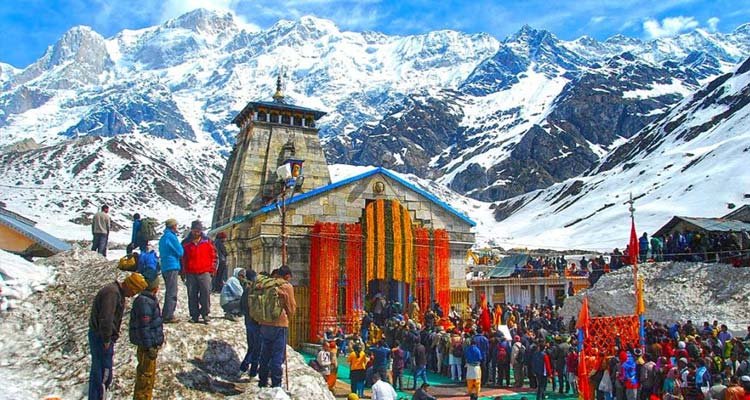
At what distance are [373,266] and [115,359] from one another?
14044 millimetres

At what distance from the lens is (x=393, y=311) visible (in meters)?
23.0

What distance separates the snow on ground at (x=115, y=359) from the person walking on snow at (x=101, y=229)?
3.55m

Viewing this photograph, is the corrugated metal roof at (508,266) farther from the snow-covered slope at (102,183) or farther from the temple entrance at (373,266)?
the snow-covered slope at (102,183)

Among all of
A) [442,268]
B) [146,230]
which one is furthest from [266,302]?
[442,268]

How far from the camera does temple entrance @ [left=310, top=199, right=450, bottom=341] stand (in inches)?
886

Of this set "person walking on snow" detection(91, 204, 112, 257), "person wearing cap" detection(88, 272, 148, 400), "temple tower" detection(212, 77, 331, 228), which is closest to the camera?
"person wearing cap" detection(88, 272, 148, 400)

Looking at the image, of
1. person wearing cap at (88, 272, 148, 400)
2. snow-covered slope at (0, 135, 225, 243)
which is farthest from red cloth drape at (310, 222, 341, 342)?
snow-covered slope at (0, 135, 225, 243)

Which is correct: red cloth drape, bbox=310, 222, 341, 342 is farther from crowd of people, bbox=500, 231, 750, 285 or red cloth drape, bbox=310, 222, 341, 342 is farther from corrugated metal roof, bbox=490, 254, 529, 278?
corrugated metal roof, bbox=490, 254, 529, 278

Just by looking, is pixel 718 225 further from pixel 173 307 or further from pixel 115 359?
pixel 115 359

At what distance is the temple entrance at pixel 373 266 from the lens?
2250 centimetres

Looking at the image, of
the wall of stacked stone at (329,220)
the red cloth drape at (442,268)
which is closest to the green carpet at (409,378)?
the wall of stacked stone at (329,220)

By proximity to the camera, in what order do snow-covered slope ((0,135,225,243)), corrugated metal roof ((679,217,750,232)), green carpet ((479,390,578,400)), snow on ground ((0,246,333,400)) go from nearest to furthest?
snow on ground ((0,246,333,400)) < green carpet ((479,390,578,400)) < corrugated metal roof ((679,217,750,232)) < snow-covered slope ((0,135,225,243))

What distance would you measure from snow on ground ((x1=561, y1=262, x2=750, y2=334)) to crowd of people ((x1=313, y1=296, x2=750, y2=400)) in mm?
4432

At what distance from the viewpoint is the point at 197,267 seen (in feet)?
34.9
